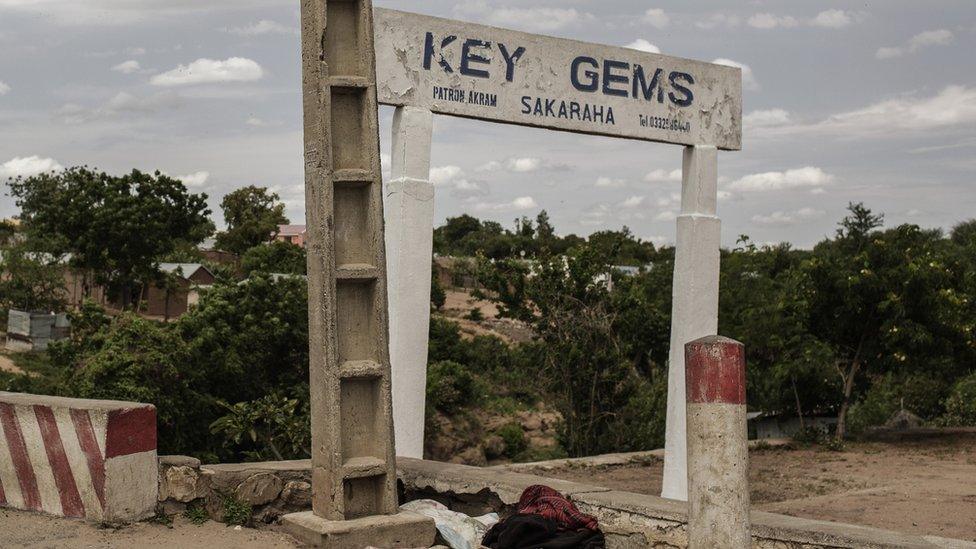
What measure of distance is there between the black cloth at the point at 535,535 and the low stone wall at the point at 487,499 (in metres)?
0.29

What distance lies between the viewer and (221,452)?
15.9m

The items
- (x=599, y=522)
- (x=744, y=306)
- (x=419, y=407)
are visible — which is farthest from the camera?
(x=744, y=306)

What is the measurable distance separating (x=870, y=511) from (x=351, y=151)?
660 cm

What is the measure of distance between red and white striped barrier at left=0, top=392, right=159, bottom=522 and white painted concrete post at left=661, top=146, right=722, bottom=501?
5.99 metres

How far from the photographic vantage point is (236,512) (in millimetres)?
6465

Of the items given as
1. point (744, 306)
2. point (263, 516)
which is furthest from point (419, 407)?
point (744, 306)

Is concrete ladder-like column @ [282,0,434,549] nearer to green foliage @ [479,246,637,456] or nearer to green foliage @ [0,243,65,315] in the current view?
green foliage @ [479,246,637,456]

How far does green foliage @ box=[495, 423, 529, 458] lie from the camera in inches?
1033

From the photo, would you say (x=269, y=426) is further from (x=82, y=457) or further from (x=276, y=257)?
(x=276, y=257)

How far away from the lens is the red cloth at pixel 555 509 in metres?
6.02

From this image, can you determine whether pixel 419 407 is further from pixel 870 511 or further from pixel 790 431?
pixel 790 431

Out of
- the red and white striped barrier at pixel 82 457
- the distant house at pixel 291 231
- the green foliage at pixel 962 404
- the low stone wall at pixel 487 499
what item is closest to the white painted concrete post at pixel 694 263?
the low stone wall at pixel 487 499

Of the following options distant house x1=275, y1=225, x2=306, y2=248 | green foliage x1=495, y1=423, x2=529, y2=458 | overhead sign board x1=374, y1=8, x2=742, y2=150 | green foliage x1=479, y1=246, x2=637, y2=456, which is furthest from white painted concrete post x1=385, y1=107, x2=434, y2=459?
distant house x1=275, y1=225, x2=306, y2=248

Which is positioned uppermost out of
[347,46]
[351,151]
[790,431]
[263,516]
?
[347,46]
